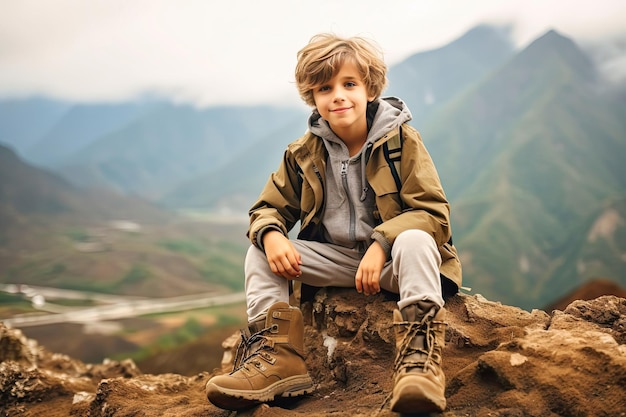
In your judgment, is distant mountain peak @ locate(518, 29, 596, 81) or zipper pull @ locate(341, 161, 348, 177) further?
distant mountain peak @ locate(518, 29, 596, 81)

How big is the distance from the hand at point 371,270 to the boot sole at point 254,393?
0.46 meters

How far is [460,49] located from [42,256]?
32.1 ft

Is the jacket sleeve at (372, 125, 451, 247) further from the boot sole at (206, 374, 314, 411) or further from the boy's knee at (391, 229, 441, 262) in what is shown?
the boot sole at (206, 374, 314, 411)

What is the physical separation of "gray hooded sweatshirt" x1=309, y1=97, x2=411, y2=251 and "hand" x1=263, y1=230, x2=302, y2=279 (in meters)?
0.27

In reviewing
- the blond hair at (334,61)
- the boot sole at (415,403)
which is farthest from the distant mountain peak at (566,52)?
the boot sole at (415,403)

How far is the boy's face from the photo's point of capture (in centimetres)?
250

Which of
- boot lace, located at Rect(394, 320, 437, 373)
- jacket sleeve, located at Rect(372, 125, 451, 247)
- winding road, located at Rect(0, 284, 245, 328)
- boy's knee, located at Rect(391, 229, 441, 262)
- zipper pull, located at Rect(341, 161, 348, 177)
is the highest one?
zipper pull, located at Rect(341, 161, 348, 177)

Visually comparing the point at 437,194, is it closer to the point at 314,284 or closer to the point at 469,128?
the point at 314,284

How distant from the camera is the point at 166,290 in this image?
31.4 feet

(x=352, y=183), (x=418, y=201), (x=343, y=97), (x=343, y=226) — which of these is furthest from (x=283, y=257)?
(x=343, y=97)

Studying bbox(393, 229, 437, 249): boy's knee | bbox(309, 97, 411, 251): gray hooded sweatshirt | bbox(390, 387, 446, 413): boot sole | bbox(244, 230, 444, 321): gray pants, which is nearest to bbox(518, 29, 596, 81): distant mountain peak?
bbox(309, 97, 411, 251): gray hooded sweatshirt

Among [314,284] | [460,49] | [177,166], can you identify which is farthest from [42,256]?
[460,49]

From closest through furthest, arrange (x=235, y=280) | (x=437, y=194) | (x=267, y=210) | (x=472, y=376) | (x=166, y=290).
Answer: (x=472, y=376) → (x=437, y=194) → (x=267, y=210) → (x=166, y=290) → (x=235, y=280)

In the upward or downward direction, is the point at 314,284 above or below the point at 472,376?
above
